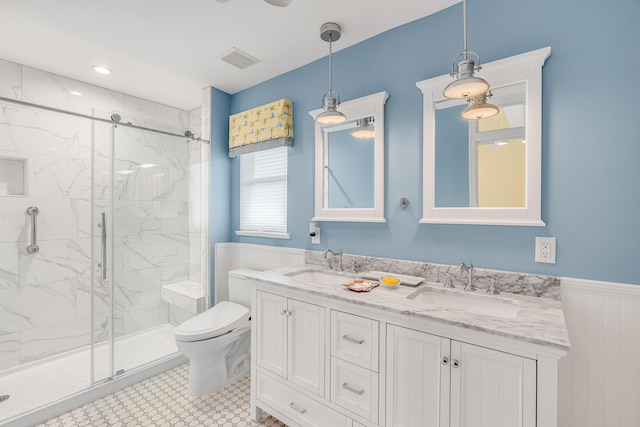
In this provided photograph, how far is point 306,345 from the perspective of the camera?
5.22ft

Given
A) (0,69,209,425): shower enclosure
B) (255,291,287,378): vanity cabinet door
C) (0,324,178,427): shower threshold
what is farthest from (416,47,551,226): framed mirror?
(0,324,178,427): shower threshold

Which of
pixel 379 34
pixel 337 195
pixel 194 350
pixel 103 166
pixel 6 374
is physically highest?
pixel 379 34

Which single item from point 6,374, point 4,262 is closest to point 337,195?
point 4,262

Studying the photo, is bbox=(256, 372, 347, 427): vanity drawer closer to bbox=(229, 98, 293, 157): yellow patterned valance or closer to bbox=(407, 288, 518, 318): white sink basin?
bbox=(407, 288, 518, 318): white sink basin

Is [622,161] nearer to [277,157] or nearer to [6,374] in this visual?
[277,157]

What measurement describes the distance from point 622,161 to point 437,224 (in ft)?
2.74

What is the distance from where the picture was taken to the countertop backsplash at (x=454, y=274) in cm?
142

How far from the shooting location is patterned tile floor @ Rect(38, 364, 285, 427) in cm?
181

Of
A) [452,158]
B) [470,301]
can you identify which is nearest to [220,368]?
[470,301]

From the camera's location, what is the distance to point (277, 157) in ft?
8.61

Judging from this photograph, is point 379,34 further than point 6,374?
No

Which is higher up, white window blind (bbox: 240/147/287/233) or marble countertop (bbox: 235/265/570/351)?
white window blind (bbox: 240/147/287/233)

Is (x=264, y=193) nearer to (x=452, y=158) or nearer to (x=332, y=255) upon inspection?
(x=332, y=255)

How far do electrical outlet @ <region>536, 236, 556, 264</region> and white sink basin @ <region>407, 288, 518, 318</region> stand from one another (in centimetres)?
28
